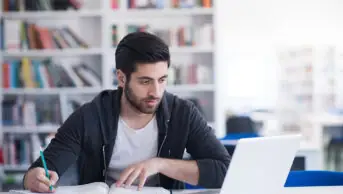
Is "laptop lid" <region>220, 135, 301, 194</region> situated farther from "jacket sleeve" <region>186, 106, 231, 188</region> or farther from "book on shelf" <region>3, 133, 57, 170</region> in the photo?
"book on shelf" <region>3, 133, 57, 170</region>

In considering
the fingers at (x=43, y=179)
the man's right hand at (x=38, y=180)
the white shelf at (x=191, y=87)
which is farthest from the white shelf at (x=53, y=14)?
the fingers at (x=43, y=179)

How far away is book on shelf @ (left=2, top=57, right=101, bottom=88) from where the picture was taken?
4332mm

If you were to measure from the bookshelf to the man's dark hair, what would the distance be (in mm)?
2598

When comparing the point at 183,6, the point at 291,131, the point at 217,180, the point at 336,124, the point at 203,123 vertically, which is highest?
the point at 183,6

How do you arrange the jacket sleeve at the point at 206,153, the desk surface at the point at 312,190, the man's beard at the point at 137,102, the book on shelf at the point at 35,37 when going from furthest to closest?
the book on shelf at the point at 35,37 < the man's beard at the point at 137,102 < the jacket sleeve at the point at 206,153 < the desk surface at the point at 312,190

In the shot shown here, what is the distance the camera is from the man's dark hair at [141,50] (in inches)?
67.6

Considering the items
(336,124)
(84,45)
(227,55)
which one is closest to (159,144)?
(84,45)

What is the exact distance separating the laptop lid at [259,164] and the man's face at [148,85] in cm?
56

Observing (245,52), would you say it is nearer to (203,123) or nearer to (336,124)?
(336,124)

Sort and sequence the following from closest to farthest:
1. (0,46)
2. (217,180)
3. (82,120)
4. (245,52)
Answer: (217,180)
(82,120)
(0,46)
(245,52)

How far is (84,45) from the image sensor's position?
4395mm

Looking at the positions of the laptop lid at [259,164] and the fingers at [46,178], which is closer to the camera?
the laptop lid at [259,164]

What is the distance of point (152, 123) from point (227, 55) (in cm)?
880

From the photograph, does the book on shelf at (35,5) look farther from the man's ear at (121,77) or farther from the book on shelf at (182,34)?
the man's ear at (121,77)
